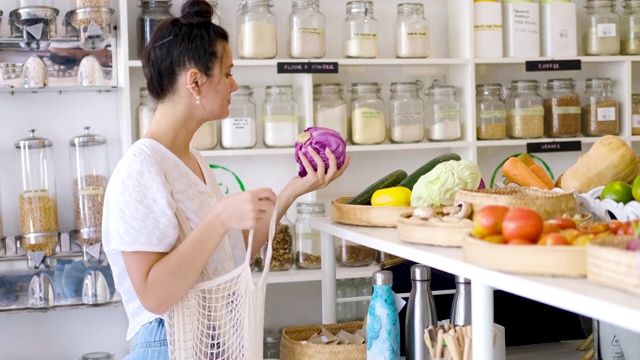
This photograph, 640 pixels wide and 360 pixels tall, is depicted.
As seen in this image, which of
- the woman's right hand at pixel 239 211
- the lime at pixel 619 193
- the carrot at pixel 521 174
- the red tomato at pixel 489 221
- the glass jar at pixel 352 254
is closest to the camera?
the red tomato at pixel 489 221

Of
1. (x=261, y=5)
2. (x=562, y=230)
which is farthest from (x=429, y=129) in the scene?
(x=562, y=230)

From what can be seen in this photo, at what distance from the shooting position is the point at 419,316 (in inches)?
62.8

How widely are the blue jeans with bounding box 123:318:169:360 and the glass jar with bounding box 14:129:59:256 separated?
128 cm

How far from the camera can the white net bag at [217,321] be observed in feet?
4.94

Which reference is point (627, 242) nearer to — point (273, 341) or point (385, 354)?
point (385, 354)

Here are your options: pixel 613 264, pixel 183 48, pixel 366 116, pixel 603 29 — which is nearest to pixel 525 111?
pixel 603 29

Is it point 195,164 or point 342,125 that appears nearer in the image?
point 195,164

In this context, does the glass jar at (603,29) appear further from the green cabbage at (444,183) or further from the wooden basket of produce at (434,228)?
the wooden basket of produce at (434,228)

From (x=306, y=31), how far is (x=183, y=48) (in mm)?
1279

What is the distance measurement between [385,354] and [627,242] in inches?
25.4

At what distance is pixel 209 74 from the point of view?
5.43ft

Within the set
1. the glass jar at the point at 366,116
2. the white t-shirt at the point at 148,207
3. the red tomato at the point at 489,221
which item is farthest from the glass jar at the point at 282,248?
the red tomato at the point at 489,221

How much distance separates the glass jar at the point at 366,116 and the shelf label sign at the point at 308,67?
127 mm

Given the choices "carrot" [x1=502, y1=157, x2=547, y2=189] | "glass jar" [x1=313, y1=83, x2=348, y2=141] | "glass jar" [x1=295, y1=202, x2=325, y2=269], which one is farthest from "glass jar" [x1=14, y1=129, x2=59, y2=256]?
"carrot" [x1=502, y1=157, x2=547, y2=189]
